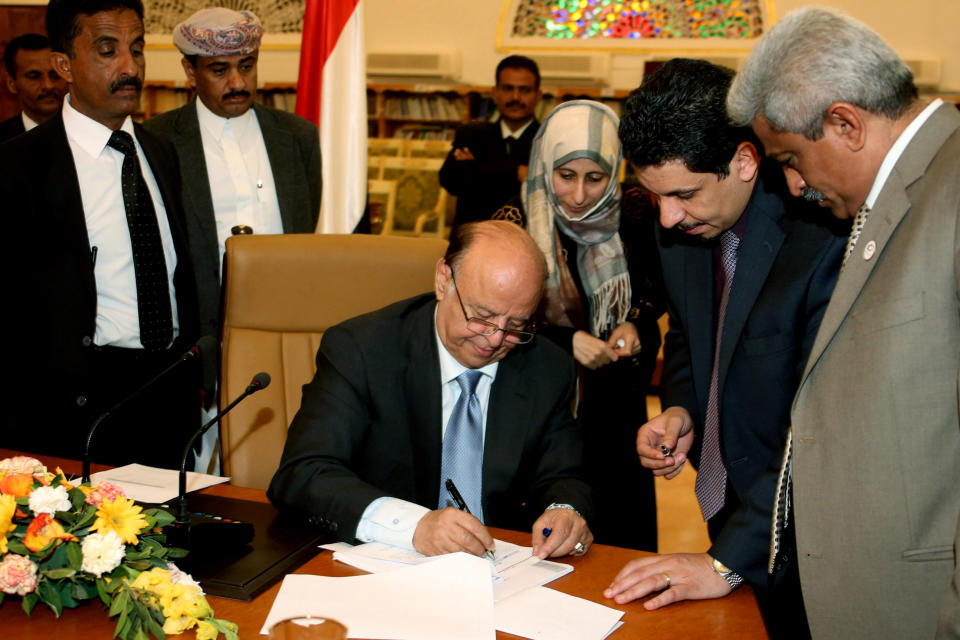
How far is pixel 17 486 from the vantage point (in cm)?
119

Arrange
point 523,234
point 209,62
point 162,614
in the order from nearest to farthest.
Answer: point 162,614, point 523,234, point 209,62

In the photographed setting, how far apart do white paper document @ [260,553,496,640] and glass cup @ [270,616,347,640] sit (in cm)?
34

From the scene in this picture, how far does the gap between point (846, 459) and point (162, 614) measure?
1.00 m

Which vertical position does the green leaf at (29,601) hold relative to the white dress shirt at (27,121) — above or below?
below

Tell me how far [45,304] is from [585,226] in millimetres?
1479

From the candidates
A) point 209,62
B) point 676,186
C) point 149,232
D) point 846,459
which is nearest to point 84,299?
point 149,232

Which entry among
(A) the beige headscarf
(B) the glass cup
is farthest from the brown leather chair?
(B) the glass cup

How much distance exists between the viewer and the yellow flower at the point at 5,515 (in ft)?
3.76

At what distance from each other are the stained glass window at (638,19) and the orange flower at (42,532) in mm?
7209

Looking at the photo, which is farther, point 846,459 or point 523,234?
point 523,234

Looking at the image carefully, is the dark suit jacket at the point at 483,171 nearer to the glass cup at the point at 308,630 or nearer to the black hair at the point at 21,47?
the black hair at the point at 21,47

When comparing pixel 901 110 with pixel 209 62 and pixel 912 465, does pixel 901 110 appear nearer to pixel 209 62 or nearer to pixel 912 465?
pixel 912 465

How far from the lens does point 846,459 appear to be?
4.34ft

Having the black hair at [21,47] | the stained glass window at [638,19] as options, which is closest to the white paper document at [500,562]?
the black hair at [21,47]
